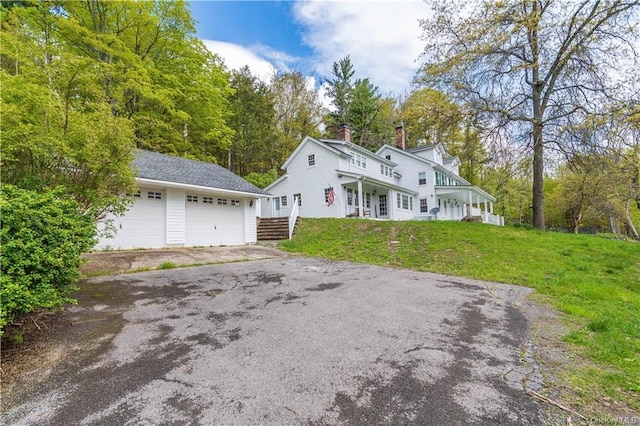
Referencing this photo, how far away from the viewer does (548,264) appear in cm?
772

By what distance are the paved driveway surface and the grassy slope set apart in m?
0.74

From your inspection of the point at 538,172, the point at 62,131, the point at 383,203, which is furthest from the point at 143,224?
the point at 538,172

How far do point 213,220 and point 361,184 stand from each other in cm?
902

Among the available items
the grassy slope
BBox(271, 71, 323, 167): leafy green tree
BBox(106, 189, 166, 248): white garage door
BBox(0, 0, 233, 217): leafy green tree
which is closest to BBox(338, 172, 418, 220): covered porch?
the grassy slope

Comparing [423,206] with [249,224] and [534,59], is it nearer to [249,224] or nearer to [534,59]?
[534,59]

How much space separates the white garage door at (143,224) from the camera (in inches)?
370

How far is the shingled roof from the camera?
34.1 ft

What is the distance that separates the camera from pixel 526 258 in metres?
8.23

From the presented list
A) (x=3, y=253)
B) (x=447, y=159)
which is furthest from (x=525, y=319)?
(x=447, y=159)

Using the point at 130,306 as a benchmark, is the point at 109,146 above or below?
above

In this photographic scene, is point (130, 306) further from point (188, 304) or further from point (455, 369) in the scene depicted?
point (455, 369)

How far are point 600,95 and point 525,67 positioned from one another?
2.91 meters

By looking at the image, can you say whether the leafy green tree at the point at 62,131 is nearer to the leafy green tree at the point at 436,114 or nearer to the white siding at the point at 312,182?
the leafy green tree at the point at 436,114

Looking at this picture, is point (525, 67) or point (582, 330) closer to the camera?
point (582, 330)
